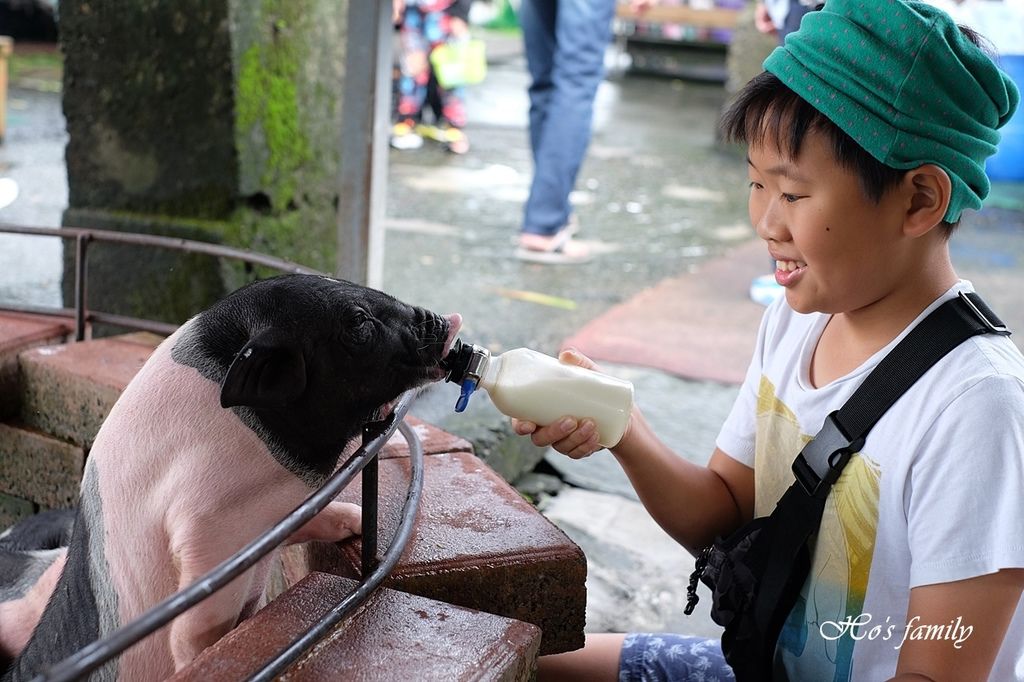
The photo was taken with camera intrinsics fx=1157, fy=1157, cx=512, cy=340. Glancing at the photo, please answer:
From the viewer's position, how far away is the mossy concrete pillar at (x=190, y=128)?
3279 millimetres

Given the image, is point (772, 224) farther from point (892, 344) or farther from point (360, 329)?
point (360, 329)

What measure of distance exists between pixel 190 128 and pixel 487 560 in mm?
1965

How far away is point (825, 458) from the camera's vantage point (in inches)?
70.6

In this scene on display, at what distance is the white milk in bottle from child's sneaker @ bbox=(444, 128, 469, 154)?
7.56m

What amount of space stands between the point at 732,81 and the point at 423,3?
105 inches

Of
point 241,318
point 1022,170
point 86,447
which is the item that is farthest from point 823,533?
point 1022,170

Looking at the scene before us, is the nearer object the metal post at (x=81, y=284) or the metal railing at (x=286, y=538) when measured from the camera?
the metal railing at (x=286, y=538)

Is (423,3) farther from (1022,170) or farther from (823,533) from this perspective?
(823,533)

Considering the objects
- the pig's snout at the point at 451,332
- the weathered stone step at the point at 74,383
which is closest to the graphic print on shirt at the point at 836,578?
the pig's snout at the point at 451,332

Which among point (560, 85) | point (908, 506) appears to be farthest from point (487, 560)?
point (560, 85)

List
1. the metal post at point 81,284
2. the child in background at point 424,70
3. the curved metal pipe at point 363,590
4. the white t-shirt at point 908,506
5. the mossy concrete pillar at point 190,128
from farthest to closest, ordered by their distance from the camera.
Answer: the child in background at point 424,70 < the mossy concrete pillar at point 190,128 < the metal post at point 81,284 < the white t-shirt at point 908,506 < the curved metal pipe at point 363,590

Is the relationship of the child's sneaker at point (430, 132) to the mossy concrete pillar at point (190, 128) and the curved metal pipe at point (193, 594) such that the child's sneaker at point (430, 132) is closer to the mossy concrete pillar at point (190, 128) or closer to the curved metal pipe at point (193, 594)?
the mossy concrete pillar at point (190, 128)

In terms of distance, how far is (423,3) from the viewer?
970 centimetres

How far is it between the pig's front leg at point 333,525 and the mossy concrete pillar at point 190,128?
1568 millimetres
